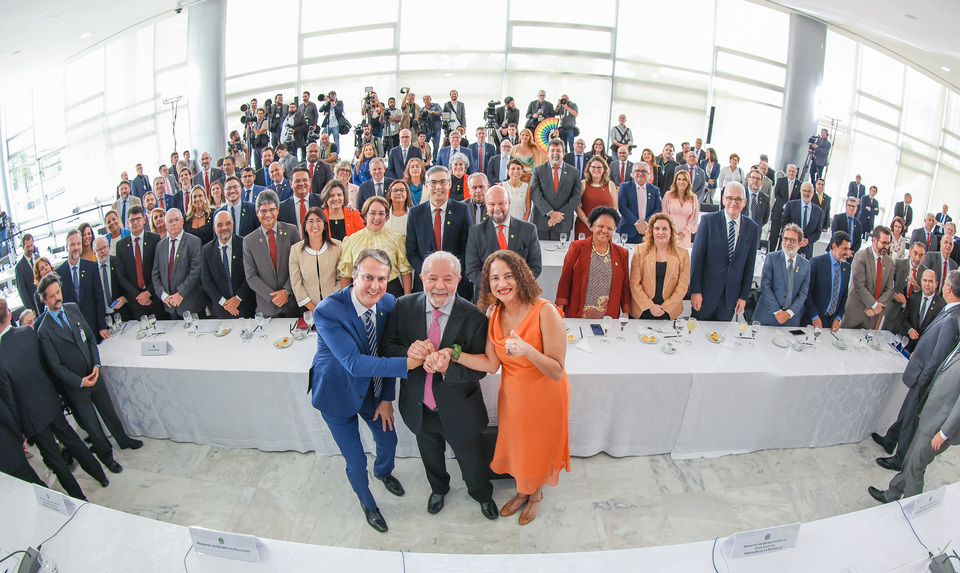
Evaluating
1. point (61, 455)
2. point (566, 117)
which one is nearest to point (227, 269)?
point (61, 455)

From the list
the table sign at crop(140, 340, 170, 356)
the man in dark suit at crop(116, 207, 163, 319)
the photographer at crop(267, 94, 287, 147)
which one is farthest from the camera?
the photographer at crop(267, 94, 287, 147)

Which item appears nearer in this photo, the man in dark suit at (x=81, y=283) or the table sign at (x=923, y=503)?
the table sign at (x=923, y=503)

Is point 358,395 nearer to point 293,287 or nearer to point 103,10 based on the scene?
point 293,287

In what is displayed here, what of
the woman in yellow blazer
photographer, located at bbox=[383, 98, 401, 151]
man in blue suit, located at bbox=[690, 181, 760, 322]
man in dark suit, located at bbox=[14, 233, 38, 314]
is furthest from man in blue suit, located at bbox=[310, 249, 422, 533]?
photographer, located at bbox=[383, 98, 401, 151]

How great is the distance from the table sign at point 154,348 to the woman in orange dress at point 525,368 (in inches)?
77.9

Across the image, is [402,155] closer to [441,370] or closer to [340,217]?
[340,217]

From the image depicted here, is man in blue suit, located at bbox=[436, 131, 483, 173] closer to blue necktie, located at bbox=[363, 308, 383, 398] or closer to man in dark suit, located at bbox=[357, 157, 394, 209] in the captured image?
man in dark suit, located at bbox=[357, 157, 394, 209]

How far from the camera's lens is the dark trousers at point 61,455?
8.69ft

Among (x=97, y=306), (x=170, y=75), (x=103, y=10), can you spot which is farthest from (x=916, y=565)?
(x=170, y=75)

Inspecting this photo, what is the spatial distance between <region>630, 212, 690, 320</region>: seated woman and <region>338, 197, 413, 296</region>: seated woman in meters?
1.67

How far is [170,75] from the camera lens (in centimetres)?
1203

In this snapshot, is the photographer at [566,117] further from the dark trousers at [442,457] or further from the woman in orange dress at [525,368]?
the dark trousers at [442,457]

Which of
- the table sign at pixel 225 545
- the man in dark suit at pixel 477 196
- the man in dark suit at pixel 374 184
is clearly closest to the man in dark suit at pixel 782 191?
the man in dark suit at pixel 477 196

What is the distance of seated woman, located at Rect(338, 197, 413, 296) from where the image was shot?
3.36 metres
